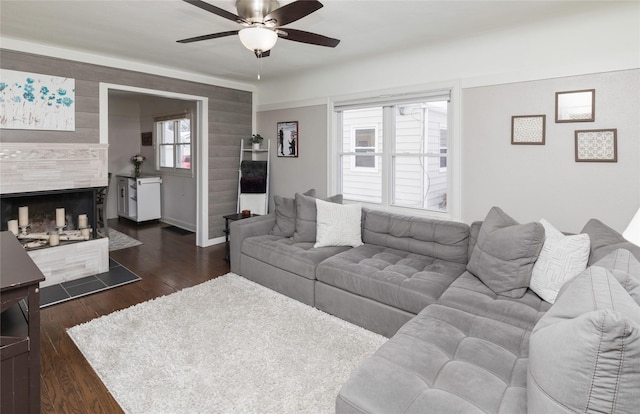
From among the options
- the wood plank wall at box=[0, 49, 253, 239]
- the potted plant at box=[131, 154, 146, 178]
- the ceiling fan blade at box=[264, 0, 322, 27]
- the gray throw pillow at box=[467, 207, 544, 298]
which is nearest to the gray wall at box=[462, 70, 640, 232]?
the gray throw pillow at box=[467, 207, 544, 298]

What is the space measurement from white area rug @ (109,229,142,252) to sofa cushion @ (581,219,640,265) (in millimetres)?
5382

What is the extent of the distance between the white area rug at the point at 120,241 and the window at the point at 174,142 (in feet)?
4.98

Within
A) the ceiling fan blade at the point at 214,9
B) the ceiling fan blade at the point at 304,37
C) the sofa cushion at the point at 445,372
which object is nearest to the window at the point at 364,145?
the ceiling fan blade at the point at 304,37

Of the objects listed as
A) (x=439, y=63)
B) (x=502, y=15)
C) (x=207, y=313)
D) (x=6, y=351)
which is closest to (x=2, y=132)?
(x=207, y=313)

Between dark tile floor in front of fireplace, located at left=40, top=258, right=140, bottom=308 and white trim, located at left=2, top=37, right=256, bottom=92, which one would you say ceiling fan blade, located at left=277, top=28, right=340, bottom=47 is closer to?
white trim, located at left=2, top=37, right=256, bottom=92

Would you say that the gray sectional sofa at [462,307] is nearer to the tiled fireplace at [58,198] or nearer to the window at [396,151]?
the window at [396,151]

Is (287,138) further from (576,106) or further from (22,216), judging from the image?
(576,106)

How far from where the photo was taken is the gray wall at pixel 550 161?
2668mm

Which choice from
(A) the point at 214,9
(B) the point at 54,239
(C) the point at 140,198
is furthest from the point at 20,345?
(C) the point at 140,198

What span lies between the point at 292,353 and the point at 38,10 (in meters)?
3.29

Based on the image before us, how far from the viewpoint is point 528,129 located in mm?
3082

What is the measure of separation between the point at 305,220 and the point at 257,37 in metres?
1.95

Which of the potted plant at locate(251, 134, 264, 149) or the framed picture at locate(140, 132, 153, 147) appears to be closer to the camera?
the potted plant at locate(251, 134, 264, 149)

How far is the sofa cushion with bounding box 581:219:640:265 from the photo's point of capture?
210 cm
